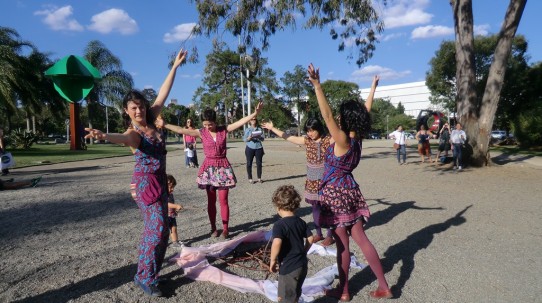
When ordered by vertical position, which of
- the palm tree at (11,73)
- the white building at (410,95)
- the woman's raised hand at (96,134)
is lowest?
the woman's raised hand at (96,134)

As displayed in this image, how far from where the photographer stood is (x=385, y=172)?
1368cm

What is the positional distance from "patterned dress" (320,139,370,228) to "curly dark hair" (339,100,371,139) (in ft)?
0.39

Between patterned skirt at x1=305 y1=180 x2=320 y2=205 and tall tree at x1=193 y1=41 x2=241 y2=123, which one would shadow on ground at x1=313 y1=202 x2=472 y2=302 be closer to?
patterned skirt at x1=305 y1=180 x2=320 y2=205

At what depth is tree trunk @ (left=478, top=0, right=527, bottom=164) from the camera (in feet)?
42.7

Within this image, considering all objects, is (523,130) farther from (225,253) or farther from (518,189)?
(225,253)

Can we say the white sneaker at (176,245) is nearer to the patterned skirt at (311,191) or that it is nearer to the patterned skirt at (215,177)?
the patterned skirt at (215,177)

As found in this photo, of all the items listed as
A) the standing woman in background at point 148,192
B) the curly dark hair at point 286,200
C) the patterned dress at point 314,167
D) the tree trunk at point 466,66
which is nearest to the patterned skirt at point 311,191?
the patterned dress at point 314,167

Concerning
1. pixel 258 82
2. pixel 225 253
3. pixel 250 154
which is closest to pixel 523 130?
pixel 250 154

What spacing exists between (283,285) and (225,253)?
5.04ft

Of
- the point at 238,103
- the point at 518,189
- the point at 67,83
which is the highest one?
the point at 238,103

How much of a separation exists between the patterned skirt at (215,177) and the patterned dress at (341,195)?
6.57 ft

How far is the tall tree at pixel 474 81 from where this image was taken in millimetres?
13258

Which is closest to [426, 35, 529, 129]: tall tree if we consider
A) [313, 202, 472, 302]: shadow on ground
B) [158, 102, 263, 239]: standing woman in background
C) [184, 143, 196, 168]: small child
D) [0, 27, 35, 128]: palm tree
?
[184, 143, 196, 168]: small child

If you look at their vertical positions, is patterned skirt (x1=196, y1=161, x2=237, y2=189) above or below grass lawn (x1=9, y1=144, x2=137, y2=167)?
above
